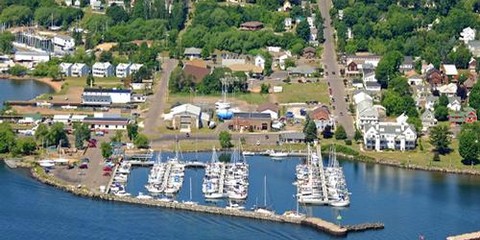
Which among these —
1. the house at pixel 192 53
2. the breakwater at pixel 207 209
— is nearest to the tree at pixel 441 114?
the breakwater at pixel 207 209

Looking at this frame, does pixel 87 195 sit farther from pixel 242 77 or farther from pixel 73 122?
pixel 242 77

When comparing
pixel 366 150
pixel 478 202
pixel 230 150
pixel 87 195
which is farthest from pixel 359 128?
pixel 87 195

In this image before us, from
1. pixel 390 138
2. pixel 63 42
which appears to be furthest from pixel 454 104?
pixel 63 42

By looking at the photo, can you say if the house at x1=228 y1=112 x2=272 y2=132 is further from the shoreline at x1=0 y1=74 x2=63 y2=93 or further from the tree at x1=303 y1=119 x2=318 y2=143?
the shoreline at x1=0 y1=74 x2=63 y2=93

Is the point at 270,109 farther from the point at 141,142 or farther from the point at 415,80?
the point at 415,80

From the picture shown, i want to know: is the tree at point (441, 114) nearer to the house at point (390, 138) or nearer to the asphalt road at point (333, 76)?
the asphalt road at point (333, 76)

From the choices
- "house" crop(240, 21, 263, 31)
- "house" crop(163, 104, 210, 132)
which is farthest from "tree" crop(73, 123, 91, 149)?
"house" crop(240, 21, 263, 31)
